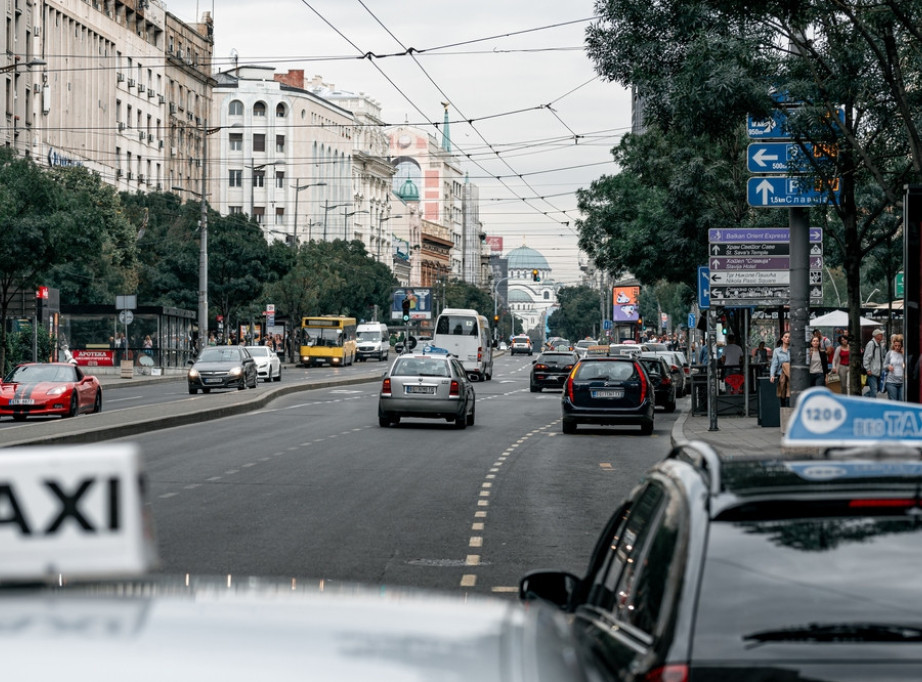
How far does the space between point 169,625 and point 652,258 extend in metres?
44.1

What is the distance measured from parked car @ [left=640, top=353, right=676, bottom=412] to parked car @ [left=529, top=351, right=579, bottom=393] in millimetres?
13842

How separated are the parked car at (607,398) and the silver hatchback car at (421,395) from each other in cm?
220

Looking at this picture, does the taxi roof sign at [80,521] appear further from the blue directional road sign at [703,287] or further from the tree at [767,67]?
the blue directional road sign at [703,287]

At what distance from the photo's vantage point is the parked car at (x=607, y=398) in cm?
3039

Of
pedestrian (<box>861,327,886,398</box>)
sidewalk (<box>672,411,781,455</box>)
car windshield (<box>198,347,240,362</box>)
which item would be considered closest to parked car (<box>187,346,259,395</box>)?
car windshield (<box>198,347,240,362</box>)

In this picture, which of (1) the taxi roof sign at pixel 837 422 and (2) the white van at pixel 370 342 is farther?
(2) the white van at pixel 370 342

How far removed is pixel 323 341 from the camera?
8981cm

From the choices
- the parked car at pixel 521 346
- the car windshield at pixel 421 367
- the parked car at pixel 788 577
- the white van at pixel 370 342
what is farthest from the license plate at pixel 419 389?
the parked car at pixel 521 346

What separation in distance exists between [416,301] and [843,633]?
457 ft

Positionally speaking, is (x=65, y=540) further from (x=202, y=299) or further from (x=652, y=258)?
(x=202, y=299)

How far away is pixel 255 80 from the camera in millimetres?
138250

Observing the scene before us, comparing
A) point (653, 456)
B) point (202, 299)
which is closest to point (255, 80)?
point (202, 299)

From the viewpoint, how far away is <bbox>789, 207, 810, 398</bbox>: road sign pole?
2086cm

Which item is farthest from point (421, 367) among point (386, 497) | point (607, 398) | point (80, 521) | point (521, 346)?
point (521, 346)
